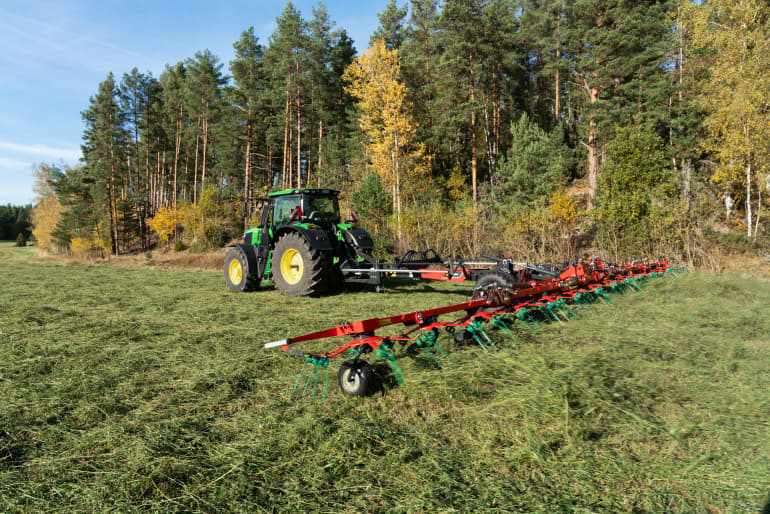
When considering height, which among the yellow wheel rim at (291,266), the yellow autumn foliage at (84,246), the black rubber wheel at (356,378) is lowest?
the black rubber wheel at (356,378)

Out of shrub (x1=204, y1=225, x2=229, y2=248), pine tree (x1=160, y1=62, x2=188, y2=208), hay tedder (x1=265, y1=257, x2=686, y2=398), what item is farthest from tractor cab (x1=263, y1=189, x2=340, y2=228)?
pine tree (x1=160, y1=62, x2=188, y2=208)

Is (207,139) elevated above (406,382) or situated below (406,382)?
above

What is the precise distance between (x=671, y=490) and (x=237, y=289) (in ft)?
24.4

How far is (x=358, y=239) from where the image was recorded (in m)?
6.98

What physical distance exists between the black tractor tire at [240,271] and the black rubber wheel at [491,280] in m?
4.58

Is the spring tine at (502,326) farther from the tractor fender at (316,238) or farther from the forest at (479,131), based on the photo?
the forest at (479,131)

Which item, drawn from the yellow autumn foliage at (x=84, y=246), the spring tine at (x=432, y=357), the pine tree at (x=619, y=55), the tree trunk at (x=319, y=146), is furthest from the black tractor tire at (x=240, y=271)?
the yellow autumn foliage at (x=84, y=246)

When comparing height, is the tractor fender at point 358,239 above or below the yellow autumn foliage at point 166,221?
below

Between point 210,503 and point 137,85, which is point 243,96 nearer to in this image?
point 137,85

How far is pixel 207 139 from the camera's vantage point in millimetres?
30391

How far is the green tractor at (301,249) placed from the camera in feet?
21.7

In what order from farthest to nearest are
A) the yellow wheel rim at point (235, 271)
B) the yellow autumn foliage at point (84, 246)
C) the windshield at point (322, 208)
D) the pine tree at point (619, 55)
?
1. the yellow autumn foliage at point (84, 246)
2. the pine tree at point (619, 55)
3. the yellow wheel rim at point (235, 271)
4. the windshield at point (322, 208)

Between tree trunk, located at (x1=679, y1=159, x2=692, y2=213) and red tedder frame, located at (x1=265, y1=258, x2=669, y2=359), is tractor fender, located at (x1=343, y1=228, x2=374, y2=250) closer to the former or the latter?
red tedder frame, located at (x1=265, y1=258, x2=669, y2=359)

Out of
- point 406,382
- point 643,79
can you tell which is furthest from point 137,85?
point 406,382
